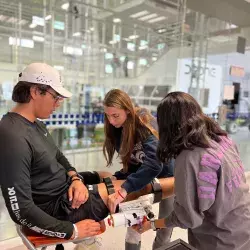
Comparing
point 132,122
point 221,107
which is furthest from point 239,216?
point 221,107

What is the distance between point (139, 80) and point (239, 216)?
4.89 m

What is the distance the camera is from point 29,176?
86 centimetres

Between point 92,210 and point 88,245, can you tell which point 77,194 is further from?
point 88,245

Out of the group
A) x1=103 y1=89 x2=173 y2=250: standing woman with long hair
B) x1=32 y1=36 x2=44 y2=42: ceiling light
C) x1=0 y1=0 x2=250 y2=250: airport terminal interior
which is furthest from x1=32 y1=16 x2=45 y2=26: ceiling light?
x1=103 y1=89 x2=173 y2=250: standing woman with long hair

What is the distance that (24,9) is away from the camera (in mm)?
3605

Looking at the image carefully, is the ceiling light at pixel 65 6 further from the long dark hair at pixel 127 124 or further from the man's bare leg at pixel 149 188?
the man's bare leg at pixel 149 188

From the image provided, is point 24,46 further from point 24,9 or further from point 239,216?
point 239,216

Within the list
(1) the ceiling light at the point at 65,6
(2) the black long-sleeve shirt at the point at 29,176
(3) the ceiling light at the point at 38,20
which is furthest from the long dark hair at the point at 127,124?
(3) the ceiling light at the point at 38,20

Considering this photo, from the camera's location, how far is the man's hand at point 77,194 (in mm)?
1002

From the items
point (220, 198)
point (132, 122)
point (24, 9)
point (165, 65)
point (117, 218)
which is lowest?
point (117, 218)

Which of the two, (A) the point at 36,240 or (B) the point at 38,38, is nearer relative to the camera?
(A) the point at 36,240

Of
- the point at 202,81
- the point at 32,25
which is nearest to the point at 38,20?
the point at 32,25

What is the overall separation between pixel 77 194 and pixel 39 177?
0.55ft

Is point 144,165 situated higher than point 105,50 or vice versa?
point 105,50
